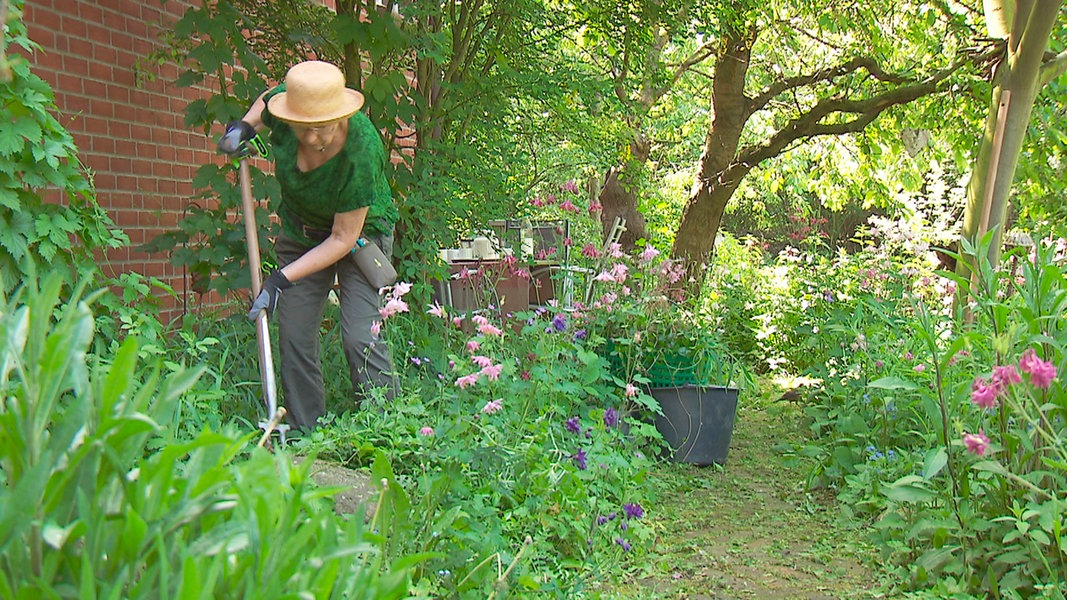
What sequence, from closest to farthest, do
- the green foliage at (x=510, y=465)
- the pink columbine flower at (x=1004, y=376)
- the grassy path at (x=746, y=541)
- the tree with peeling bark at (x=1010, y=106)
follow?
the pink columbine flower at (x=1004, y=376)
the green foliage at (x=510, y=465)
the grassy path at (x=746, y=541)
the tree with peeling bark at (x=1010, y=106)

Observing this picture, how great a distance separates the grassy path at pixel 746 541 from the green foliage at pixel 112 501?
248 cm

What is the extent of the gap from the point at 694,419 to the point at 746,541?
1.34m

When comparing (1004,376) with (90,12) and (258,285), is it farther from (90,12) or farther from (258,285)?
(90,12)

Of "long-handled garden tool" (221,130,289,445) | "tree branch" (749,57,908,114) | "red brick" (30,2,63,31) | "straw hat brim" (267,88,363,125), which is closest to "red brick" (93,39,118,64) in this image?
"red brick" (30,2,63,31)

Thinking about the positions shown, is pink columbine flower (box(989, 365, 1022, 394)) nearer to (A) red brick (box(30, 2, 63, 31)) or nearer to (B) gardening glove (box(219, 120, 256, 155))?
(B) gardening glove (box(219, 120, 256, 155))

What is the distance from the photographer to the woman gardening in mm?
Answer: 3971

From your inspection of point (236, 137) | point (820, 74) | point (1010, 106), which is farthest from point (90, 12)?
point (820, 74)

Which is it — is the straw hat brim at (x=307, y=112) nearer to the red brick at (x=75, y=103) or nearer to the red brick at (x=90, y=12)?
the red brick at (x=75, y=103)

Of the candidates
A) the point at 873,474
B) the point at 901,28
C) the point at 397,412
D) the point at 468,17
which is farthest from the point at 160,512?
the point at 901,28

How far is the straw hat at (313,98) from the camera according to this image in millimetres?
3887

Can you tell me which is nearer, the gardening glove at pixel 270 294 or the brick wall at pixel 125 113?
the gardening glove at pixel 270 294

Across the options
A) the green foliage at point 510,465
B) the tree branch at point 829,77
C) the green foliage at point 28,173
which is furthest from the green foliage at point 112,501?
the tree branch at point 829,77

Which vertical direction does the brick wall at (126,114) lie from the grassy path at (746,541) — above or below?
above

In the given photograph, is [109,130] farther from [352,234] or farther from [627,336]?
[627,336]
